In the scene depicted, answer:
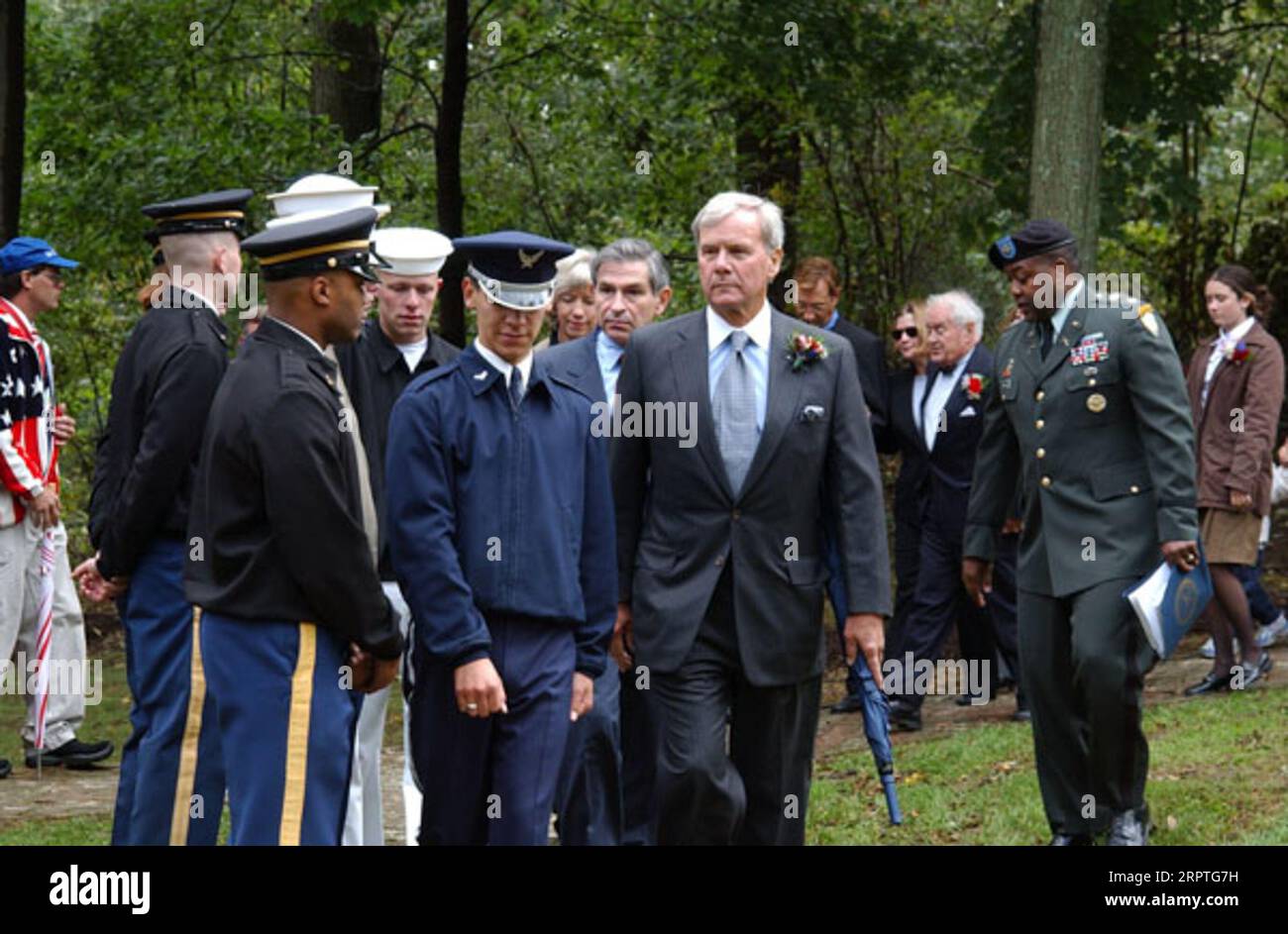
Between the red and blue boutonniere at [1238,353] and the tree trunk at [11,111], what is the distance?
753cm

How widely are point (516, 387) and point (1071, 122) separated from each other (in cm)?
665

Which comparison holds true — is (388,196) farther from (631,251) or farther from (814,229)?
(631,251)

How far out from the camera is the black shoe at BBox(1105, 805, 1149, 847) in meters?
7.57

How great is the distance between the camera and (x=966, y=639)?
11727 mm

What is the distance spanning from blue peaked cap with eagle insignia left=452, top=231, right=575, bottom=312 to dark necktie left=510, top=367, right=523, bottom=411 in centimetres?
19

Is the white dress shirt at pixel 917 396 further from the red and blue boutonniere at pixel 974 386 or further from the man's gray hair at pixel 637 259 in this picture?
the man's gray hair at pixel 637 259

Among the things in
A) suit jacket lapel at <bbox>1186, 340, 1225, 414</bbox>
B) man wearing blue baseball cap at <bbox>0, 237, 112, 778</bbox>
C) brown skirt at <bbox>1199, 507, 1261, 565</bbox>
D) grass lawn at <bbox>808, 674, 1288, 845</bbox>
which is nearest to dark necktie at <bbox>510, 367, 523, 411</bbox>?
grass lawn at <bbox>808, 674, 1288, 845</bbox>

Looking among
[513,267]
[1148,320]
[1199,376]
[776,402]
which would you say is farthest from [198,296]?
[1199,376]

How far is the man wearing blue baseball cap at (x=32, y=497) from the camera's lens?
31.3 feet

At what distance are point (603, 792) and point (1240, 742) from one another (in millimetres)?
3667

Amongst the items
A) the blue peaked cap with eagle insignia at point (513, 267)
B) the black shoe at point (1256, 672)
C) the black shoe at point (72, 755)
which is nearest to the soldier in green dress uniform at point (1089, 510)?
the blue peaked cap with eagle insignia at point (513, 267)

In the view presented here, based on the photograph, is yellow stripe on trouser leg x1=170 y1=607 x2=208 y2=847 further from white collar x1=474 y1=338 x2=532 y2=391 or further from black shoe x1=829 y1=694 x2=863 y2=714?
black shoe x1=829 y1=694 x2=863 y2=714

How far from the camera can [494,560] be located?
586 cm
